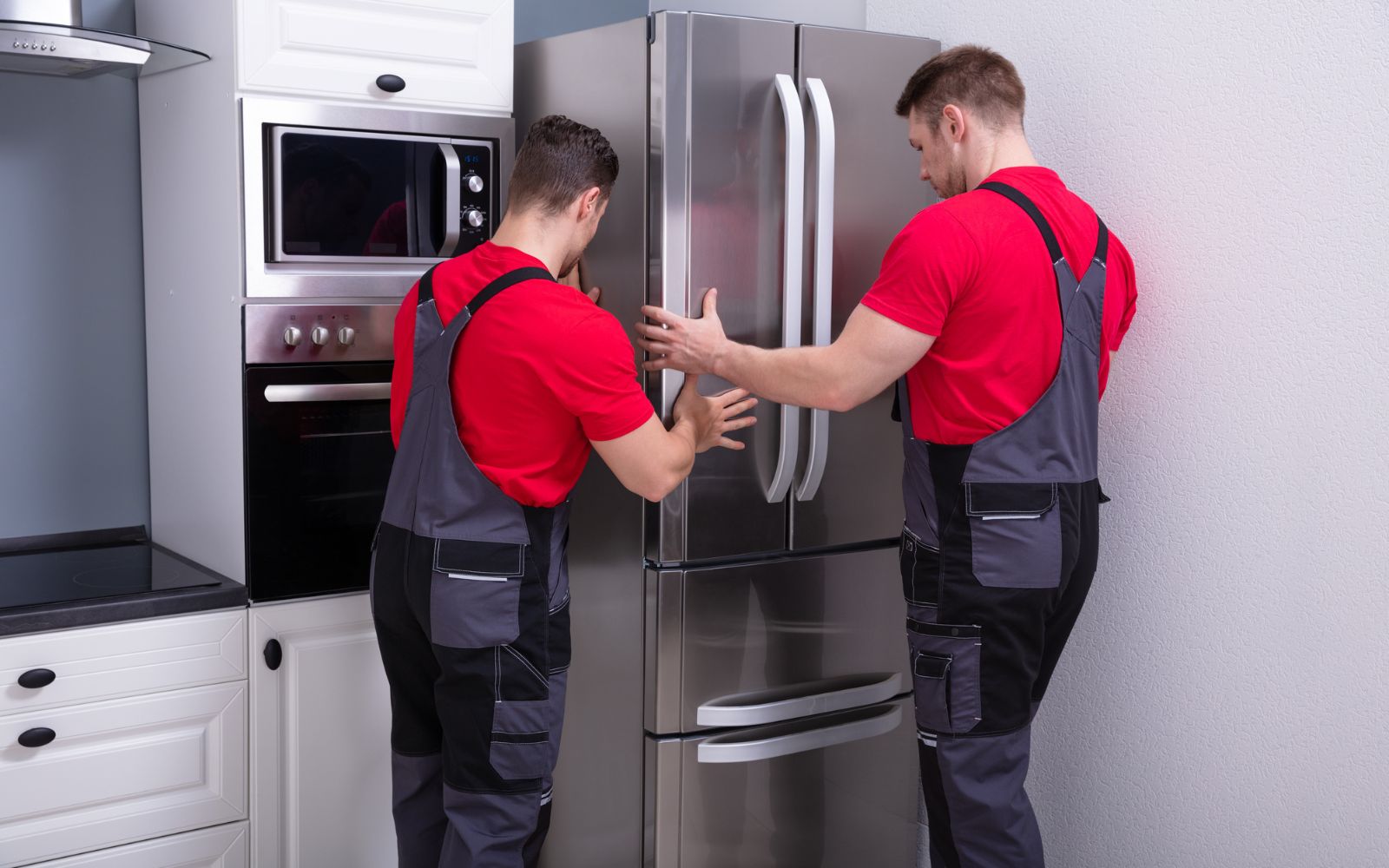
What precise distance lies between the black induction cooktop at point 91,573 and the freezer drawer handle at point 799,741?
998mm

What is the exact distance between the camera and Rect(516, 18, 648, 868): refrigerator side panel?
2154mm

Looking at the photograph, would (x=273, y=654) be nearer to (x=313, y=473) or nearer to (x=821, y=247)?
(x=313, y=473)

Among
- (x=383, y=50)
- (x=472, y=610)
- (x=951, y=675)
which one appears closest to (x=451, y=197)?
(x=383, y=50)

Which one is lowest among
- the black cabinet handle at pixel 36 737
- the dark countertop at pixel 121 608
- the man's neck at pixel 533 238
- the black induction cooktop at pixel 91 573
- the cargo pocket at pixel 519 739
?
the black cabinet handle at pixel 36 737

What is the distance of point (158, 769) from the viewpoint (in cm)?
217

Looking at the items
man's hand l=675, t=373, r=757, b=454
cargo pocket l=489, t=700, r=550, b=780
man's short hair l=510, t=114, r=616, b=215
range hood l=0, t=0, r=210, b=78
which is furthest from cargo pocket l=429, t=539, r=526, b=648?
range hood l=0, t=0, r=210, b=78

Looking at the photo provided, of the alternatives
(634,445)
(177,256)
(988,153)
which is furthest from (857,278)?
(177,256)

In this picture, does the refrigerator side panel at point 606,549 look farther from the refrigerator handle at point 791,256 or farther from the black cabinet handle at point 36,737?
the black cabinet handle at point 36,737

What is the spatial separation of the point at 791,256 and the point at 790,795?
1057mm

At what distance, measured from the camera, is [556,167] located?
1838mm

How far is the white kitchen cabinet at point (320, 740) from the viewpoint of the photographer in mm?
2260

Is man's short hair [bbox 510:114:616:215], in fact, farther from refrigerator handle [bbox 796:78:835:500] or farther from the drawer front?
the drawer front

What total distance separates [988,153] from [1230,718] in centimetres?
108

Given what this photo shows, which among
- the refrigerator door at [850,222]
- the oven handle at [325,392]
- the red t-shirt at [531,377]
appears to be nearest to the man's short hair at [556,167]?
the red t-shirt at [531,377]
